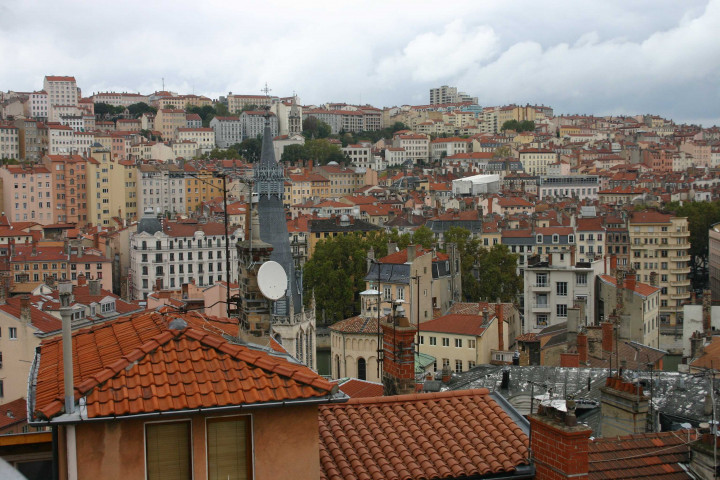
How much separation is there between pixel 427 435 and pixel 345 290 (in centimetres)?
3868

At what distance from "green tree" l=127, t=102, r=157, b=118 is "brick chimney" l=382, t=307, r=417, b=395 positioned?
138m

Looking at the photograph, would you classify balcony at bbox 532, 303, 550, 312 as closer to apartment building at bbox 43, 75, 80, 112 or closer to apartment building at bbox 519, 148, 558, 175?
apartment building at bbox 519, 148, 558, 175

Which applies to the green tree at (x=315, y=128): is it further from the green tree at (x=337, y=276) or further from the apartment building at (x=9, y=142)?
the green tree at (x=337, y=276)

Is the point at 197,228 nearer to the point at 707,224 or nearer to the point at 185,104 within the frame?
the point at 707,224

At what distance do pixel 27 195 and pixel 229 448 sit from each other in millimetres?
75658

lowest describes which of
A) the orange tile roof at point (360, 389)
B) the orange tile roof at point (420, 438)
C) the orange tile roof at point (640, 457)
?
the orange tile roof at point (360, 389)

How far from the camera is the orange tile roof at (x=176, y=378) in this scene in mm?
5180

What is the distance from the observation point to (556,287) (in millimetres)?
34156

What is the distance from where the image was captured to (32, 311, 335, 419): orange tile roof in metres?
5.18

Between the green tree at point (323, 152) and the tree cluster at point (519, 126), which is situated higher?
the tree cluster at point (519, 126)

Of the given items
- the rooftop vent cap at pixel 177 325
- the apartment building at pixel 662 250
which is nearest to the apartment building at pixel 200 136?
A: the apartment building at pixel 662 250

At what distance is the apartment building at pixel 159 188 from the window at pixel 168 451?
78.2 metres

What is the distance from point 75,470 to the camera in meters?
5.11

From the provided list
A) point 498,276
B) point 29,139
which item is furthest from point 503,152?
point 498,276
